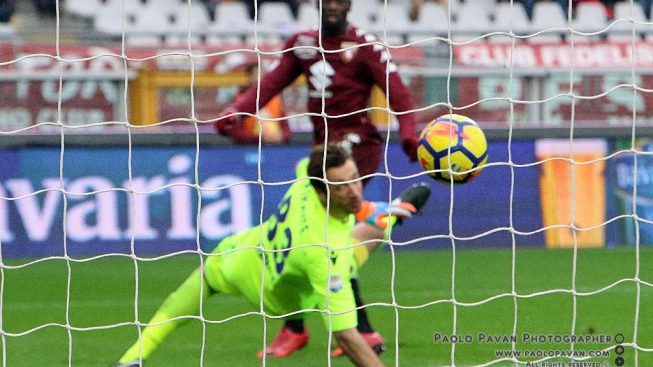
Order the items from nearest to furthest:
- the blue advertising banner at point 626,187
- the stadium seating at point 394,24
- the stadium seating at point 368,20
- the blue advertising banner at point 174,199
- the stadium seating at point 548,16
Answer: the blue advertising banner at point 174,199
the blue advertising banner at point 626,187
the stadium seating at point 368,20
the stadium seating at point 394,24
the stadium seating at point 548,16

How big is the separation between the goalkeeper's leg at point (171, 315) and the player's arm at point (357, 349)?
77 cm

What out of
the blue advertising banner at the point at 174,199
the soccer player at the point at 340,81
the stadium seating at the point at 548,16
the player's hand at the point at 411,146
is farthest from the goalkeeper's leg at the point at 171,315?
the stadium seating at the point at 548,16

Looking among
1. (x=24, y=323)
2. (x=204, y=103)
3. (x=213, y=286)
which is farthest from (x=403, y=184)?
(x=213, y=286)

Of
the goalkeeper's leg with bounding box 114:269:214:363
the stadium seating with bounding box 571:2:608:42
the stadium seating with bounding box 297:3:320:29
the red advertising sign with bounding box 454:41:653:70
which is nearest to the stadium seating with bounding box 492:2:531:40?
the stadium seating with bounding box 571:2:608:42

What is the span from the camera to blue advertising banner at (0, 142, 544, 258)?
375 inches

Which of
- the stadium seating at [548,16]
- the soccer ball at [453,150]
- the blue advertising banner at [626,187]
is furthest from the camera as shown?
the stadium seating at [548,16]

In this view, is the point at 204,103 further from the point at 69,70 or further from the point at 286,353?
the point at 286,353

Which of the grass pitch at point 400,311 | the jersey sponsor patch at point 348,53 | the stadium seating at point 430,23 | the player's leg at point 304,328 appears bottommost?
the grass pitch at point 400,311

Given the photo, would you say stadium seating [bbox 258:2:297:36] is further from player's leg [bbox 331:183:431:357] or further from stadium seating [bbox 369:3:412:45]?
player's leg [bbox 331:183:431:357]

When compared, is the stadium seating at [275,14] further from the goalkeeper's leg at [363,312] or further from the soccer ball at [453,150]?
the soccer ball at [453,150]

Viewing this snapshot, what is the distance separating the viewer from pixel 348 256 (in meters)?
4.95

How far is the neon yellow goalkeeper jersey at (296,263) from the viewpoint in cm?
484

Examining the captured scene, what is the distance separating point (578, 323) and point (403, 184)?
3.53m

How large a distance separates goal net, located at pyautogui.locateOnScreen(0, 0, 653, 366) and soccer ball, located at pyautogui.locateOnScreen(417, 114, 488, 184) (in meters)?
0.95
